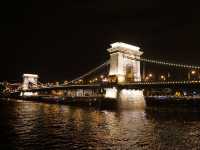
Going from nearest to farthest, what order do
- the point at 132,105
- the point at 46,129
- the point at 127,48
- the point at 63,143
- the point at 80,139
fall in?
the point at 63,143
the point at 80,139
the point at 46,129
the point at 132,105
the point at 127,48

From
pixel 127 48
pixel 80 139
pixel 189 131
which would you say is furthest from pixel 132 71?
pixel 80 139

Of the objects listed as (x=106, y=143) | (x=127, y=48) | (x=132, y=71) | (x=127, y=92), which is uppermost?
(x=127, y=48)

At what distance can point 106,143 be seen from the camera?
16.8 meters

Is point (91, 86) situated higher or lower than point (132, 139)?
higher

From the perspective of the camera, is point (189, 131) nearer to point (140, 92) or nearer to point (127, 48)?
point (140, 92)

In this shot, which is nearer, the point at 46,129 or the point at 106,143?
the point at 106,143

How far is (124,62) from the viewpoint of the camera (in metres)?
57.0

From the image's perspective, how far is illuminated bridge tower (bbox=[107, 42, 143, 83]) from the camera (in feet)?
183

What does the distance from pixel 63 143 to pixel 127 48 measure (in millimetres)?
42531

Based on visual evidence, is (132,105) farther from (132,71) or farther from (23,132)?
(23,132)

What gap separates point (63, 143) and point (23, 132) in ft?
15.7

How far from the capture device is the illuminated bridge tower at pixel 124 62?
55750 mm

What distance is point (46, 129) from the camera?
2166 cm

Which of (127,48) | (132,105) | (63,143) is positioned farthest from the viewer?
(127,48)
